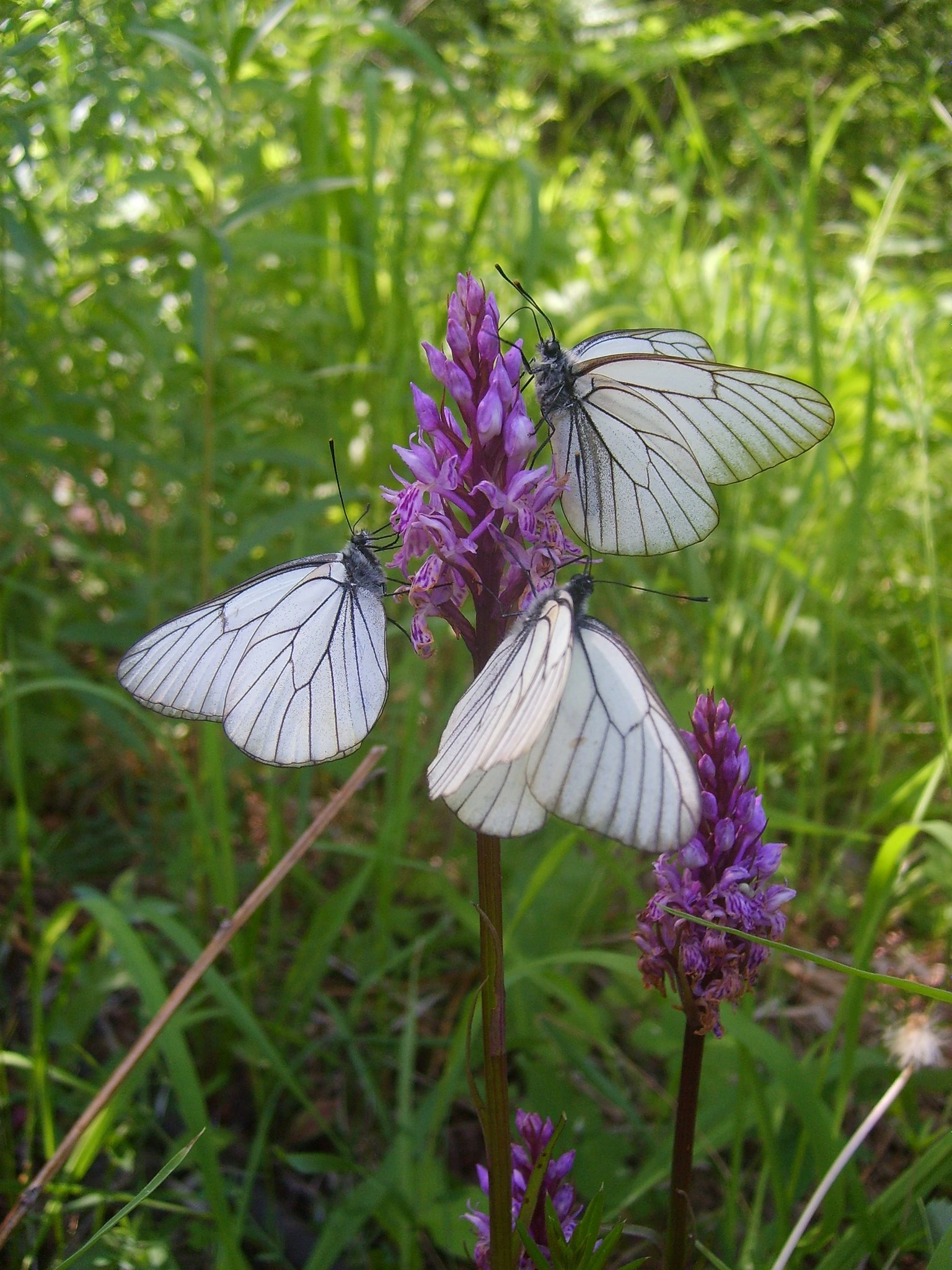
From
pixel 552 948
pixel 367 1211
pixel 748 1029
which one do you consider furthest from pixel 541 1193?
pixel 552 948

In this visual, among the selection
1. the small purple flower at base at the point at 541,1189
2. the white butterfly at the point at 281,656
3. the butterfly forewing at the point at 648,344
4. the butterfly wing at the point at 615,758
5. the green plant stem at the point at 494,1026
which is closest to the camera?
the butterfly wing at the point at 615,758

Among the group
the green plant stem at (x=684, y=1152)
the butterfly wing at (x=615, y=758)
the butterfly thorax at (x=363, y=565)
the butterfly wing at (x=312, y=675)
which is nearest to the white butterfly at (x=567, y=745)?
the butterfly wing at (x=615, y=758)

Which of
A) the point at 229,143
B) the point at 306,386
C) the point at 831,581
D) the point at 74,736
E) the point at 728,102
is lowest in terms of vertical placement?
the point at 74,736

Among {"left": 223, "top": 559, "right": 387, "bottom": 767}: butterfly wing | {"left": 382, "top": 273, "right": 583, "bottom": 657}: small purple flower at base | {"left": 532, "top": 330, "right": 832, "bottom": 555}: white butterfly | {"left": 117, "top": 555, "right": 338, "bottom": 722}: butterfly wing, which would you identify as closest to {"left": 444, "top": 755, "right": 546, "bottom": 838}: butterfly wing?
{"left": 382, "top": 273, "right": 583, "bottom": 657}: small purple flower at base

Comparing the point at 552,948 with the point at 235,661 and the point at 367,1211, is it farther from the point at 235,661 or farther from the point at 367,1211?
the point at 235,661

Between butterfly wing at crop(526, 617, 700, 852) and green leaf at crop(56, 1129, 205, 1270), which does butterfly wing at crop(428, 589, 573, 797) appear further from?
green leaf at crop(56, 1129, 205, 1270)

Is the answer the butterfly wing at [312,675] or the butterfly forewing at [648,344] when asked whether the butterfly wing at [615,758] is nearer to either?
the butterfly wing at [312,675]

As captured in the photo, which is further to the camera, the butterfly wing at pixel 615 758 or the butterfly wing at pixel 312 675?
the butterfly wing at pixel 312 675
